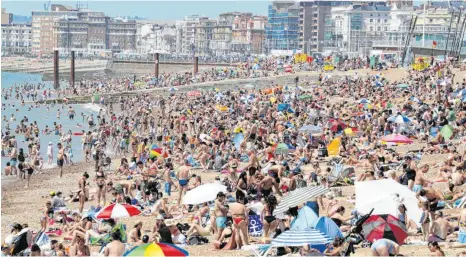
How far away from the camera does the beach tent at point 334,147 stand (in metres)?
20.1

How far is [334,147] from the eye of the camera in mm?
20156

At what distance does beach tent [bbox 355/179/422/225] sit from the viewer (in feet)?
35.5

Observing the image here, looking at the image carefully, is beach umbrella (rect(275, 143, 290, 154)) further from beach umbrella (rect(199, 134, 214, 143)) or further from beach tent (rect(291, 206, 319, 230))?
beach tent (rect(291, 206, 319, 230))

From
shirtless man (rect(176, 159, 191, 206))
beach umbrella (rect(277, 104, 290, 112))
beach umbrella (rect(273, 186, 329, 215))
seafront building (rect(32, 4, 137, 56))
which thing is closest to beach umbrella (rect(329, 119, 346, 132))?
beach umbrella (rect(277, 104, 290, 112))

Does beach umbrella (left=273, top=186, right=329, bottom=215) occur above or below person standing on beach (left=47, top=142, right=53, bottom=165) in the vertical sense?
above

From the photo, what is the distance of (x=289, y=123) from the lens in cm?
2567

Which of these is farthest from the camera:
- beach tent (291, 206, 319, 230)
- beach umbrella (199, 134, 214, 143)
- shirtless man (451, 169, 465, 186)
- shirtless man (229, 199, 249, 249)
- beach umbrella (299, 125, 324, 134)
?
beach umbrella (199, 134, 214, 143)

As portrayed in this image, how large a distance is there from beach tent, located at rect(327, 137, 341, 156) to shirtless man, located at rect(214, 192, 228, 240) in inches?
333

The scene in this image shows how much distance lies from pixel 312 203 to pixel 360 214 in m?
0.84

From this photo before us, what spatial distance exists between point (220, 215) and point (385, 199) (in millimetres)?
2151

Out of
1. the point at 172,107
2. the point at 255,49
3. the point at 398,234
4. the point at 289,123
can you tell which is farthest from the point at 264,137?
the point at 255,49

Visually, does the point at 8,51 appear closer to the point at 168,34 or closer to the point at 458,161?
the point at 168,34

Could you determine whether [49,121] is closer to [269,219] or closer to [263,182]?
[263,182]

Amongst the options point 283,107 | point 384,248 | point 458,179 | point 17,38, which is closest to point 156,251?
point 384,248
